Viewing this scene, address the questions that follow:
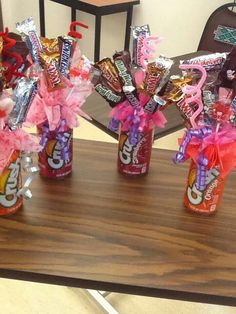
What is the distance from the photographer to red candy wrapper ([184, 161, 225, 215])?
81 cm

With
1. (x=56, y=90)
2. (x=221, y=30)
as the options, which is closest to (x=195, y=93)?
(x=56, y=90)

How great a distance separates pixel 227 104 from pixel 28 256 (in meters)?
0.47

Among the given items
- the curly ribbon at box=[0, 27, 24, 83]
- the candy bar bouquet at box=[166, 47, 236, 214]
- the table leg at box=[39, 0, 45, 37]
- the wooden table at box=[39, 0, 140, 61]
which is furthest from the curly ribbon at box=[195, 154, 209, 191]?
the table leg at box=[39, 0, 45, 37]

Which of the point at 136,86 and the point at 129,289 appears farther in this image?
the point at 136,86

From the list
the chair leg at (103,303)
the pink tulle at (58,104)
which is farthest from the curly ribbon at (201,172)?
the chair leg at (103,303)

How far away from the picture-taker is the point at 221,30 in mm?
2482

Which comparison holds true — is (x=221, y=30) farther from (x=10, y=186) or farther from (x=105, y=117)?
(x=10, y=186)

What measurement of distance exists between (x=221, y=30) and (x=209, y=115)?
191 centimetres

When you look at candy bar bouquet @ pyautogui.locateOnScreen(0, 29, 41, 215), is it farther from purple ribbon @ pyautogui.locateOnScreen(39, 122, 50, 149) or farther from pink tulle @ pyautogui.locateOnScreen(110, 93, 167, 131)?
pink tulle @ pyautogui.locateOnScreen(110, 93, 167, 131)

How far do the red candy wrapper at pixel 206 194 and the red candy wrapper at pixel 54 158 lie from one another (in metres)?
0.28

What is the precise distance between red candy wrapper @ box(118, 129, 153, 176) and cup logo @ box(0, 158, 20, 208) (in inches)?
10.1

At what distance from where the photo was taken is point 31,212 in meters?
0.84

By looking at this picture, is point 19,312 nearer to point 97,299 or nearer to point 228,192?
point 97,299

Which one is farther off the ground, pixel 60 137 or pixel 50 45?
pixel 50 45
